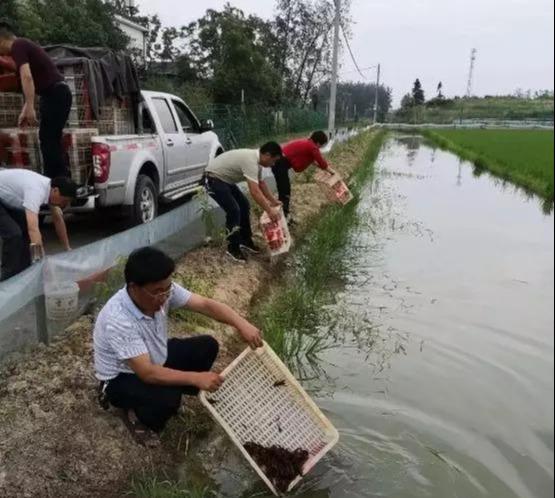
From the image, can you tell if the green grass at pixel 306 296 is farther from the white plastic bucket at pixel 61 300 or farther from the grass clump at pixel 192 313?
the white plastic bucket at pixel 61 300

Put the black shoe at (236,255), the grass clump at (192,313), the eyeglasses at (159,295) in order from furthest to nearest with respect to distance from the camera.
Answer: the black shoe at (236,255) < the grass clump at (192,313) < the eyeglasses at (159,295)

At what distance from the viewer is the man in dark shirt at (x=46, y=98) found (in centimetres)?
505

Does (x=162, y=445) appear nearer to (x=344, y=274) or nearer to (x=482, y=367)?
(x=482, y=367)

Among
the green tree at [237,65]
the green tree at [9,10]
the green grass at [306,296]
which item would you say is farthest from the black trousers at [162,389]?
the green tree at [237,65]

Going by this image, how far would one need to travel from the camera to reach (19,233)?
4.15 m

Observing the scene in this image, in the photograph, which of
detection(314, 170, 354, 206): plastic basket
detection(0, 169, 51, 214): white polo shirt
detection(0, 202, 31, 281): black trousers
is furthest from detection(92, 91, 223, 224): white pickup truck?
detection(314, 170, 354, 206): plastic basket

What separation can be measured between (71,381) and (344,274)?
3966 millimetres

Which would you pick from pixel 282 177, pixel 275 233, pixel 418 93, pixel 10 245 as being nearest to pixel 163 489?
pixel 10 245

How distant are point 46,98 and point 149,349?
3152 millimetres

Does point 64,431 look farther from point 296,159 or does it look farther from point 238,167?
point 296,159

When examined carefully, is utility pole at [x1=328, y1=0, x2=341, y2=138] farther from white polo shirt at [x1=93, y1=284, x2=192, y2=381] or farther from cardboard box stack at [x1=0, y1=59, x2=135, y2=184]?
white polo shirt at [x1=93, y1=284, x2=192, y2=381]

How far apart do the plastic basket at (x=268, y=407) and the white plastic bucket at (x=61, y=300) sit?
120 centimetres

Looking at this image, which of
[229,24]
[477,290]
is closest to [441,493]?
[477,290]

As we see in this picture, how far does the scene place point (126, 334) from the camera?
271cm
